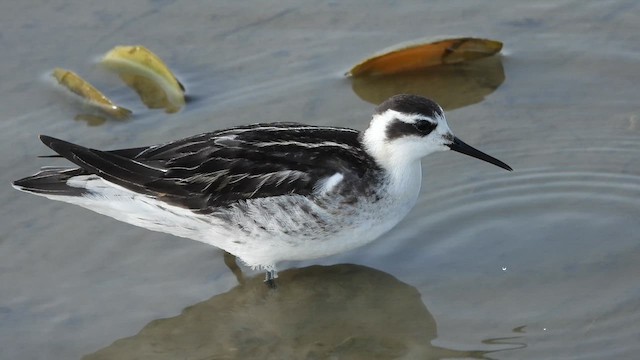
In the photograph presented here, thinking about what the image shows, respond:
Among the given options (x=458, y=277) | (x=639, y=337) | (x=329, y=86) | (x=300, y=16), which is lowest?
(x=639, y=337)

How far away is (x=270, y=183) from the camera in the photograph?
872 cm

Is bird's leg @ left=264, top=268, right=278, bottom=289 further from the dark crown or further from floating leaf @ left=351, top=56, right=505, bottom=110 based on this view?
floating leaf @ left=351, top=56, right=505, bottom=110

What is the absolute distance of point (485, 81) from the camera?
11.1m

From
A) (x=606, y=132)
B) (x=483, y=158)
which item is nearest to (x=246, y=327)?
(x=483, y=158)

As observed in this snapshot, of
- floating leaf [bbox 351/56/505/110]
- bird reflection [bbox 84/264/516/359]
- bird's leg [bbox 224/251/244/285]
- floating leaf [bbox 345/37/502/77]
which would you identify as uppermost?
floating leaf [bbox 345/37/502/77]

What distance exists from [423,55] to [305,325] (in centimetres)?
339

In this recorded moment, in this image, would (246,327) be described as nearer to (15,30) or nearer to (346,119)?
(346,119)

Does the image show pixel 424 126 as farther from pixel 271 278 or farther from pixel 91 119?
pixel 91 119

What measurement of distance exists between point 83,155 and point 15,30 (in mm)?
3611

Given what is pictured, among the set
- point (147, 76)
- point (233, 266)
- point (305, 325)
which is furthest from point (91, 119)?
point (305, 325)

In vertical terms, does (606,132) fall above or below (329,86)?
below

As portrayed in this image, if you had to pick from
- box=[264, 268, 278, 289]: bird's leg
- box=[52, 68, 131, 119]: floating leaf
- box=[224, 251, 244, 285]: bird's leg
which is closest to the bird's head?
box=[264, 268, 278, 289]: bird's leg

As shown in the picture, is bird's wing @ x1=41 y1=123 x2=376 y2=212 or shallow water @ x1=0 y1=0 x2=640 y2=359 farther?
bird's wing @ x1=41 y1=123 x2=376 y2=212

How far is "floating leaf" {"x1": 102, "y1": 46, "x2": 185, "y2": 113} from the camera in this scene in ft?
35.9
